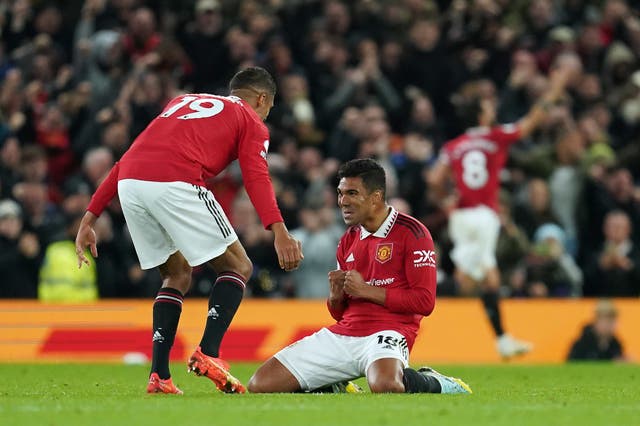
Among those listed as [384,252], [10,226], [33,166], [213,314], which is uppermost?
[384,252]

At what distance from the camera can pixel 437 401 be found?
743 cm

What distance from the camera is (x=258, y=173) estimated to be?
7887 mm

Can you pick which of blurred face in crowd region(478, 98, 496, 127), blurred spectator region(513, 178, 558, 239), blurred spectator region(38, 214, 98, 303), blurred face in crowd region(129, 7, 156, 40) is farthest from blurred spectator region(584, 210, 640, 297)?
blurred face in crowd region(129, 7, 156, 40)

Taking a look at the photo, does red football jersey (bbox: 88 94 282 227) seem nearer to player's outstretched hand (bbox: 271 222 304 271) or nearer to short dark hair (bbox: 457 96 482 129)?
player's outstretched hand (bbox: 271 222 304 271)

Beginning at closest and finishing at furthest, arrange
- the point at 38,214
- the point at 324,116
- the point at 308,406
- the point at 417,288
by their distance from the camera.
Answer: the point at 308,406
the point at 417,288
the point at 38,214
the point at 324,116

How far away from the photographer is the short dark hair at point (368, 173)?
8.38 m

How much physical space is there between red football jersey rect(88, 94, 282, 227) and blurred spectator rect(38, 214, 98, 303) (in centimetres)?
652

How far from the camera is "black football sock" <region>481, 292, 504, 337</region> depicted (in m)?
14.5

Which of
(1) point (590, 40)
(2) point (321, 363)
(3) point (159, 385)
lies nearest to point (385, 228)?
→ (2) point (321, 363)

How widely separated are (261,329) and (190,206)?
22.2 feet

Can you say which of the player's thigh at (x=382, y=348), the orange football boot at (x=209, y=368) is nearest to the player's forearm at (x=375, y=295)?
the player's thigh at (x=382, y=348)

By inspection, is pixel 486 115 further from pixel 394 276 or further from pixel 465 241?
pixel 394 276

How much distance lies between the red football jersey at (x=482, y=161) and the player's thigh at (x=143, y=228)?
282 inches

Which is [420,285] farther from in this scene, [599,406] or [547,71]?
[547,71]
